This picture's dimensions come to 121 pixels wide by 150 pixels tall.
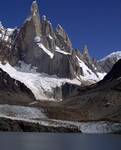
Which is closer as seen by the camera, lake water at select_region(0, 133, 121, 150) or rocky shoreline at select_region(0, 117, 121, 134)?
lake water at select_region(0, 133, 121, 150)

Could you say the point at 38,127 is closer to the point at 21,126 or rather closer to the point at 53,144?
the point at 21,126

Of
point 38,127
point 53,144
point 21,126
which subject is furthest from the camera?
point 38,127

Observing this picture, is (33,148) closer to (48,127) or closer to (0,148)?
(0,148)

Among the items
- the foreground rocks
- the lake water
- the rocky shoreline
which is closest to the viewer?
the lake water

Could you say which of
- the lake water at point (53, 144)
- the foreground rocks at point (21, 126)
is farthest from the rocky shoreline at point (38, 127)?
the lake water at point (53, 144)

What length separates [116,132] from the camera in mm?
193000

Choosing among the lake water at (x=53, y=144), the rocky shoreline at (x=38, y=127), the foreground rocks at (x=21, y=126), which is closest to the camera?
the lake water at (x=53, y=144)

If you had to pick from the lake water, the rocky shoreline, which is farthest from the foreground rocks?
the lake water

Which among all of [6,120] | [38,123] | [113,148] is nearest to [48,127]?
[38,123]

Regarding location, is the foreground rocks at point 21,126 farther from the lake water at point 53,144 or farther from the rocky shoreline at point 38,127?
the lake water at point 53,144

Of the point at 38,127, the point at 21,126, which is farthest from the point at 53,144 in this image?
the point at 38,127

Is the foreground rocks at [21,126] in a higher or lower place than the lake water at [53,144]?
higher

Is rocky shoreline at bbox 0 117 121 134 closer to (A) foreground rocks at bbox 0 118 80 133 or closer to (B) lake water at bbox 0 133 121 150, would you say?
(A) foreground rocks at bbox 0 118 80 133

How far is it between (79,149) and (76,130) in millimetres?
100997
